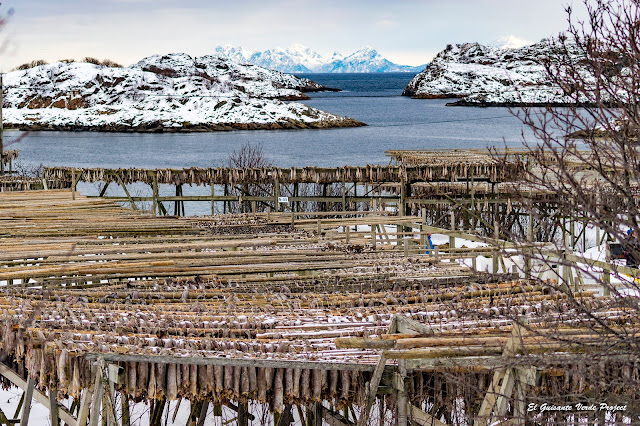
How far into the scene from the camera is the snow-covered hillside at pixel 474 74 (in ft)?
494

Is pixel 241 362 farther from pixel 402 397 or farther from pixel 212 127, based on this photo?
pixel 212 127

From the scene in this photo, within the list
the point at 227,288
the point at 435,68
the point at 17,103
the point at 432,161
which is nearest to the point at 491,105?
the point at 435,68

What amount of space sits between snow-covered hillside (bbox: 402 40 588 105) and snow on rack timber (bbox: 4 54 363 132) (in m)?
45.0

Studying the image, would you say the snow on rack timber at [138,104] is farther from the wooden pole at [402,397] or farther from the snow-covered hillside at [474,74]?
the wooden pole at [402,397]

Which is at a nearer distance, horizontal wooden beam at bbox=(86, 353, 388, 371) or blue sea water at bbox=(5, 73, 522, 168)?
horizontal wooden beam at bbox=(86, 353, 388, 371)

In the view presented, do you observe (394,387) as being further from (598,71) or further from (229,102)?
(229,102)

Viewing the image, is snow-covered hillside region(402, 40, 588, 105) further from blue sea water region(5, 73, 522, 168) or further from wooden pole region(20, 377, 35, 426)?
wooden pole region(20, 377, 35, 426)

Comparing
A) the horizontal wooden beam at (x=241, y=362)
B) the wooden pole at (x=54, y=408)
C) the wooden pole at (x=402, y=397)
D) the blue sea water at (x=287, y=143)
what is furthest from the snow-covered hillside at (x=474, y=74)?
the horizontal wooden beam at (x=241, y=362)

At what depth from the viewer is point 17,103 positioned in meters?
116

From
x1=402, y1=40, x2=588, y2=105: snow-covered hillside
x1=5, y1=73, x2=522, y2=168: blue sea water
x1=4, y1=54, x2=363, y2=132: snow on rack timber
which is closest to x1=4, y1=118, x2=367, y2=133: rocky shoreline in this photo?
x1=4, y1=54, x2=363, y2=132: snow on rack timber

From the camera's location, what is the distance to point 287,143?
89.6 m

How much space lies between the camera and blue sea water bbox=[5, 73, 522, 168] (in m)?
75.0

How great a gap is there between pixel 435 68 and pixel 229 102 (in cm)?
8639

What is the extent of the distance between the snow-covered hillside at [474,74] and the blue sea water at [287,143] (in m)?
23.3
